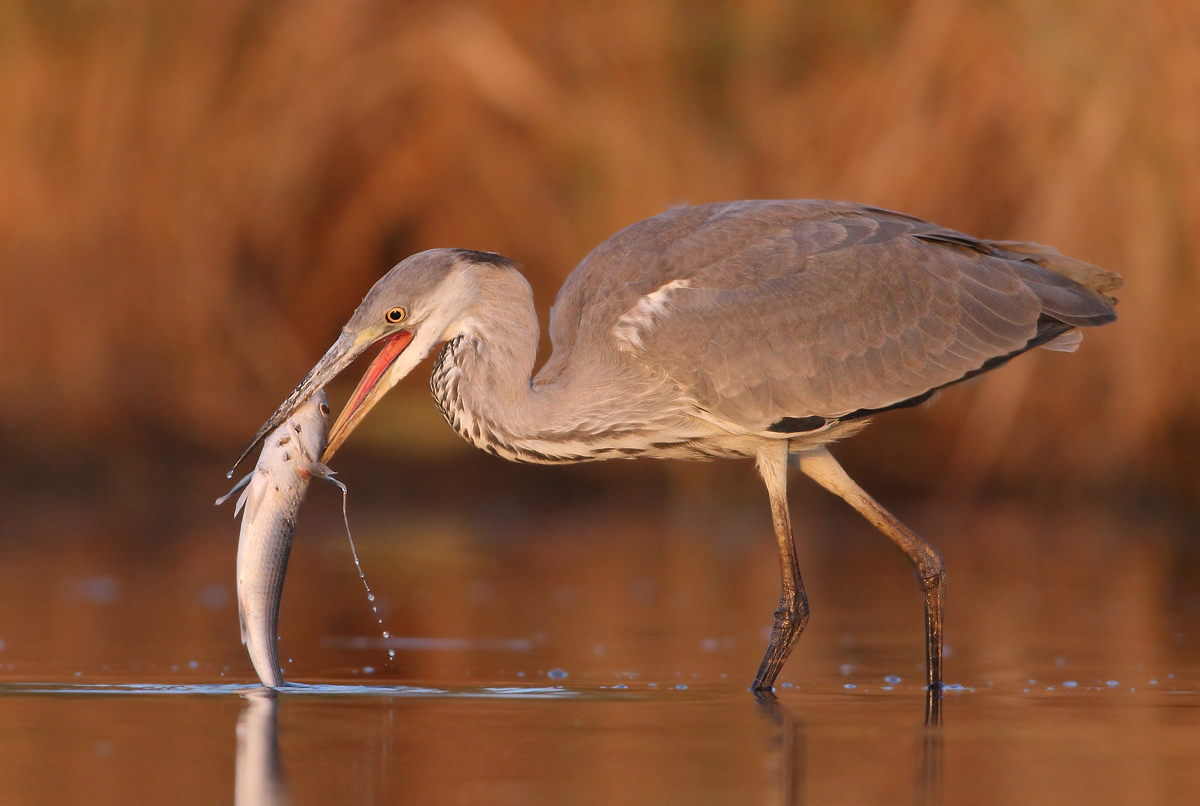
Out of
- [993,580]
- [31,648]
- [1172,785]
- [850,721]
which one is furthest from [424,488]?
[1172,785]

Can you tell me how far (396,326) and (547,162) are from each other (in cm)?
700

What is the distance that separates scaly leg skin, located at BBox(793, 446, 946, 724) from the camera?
6641 millimetres

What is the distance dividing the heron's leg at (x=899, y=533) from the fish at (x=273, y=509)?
2.07 meters

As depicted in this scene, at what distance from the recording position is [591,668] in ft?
21.9

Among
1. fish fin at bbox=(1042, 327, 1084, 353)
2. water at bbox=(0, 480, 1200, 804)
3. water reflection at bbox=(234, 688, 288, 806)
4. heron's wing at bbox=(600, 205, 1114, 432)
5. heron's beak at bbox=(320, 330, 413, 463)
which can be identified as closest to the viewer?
water reflection at bbox=(234, 688, 288, 806)

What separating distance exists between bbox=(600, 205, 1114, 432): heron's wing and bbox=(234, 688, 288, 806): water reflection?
2010 millimetres

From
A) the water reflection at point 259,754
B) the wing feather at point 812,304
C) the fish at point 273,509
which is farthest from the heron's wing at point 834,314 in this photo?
the water reflection at point 259,754

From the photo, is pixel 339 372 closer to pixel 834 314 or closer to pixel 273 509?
pixel 273 509

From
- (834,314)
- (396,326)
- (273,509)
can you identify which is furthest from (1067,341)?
(273,509)

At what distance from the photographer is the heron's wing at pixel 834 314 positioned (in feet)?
22.6

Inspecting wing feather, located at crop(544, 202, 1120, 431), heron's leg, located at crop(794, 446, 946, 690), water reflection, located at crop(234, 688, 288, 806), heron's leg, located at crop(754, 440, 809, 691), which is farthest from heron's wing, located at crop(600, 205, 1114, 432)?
water reflection, located at crop(234, 688, 288, 806)

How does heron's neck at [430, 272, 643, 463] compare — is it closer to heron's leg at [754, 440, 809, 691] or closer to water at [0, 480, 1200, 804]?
heron's leg at [754, 440, 809, 691]

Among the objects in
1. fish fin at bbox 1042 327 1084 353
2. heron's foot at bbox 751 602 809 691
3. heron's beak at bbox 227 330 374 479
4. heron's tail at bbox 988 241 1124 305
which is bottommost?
heron's foot at bbox 751 602 809 691

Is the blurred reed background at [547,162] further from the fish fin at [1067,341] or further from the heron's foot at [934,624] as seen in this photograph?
the heron's foot at [934,624]
